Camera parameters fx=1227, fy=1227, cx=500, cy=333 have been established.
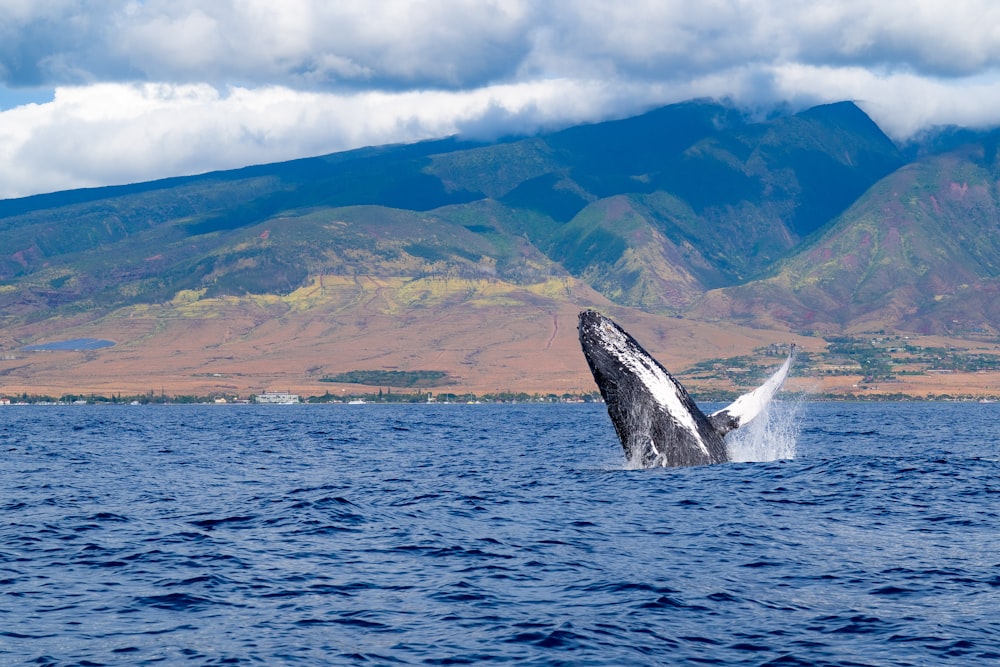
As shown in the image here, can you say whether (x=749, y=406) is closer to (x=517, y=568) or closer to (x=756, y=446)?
(x=517, y=568)

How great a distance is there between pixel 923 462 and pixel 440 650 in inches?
1192

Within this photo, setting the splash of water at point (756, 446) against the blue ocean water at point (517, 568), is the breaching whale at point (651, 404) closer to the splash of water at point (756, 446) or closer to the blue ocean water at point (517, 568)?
the blue ocean water at point (517, 568)

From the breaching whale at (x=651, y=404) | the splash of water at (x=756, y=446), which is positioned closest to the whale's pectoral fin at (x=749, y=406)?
the breaching whale at (x=651, y=404)

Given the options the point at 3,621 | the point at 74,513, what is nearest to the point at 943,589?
the point at 3,621

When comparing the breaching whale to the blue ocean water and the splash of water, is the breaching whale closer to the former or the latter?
the blue ocean water

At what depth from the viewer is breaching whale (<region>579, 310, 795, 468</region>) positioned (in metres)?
24.3

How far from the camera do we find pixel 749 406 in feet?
83.0

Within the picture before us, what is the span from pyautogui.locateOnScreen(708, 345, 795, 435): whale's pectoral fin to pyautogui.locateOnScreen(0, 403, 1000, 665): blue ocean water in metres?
2.08

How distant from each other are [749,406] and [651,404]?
2.13 m

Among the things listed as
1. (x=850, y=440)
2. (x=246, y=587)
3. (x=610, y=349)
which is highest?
(x=610, y=349)

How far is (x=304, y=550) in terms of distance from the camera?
23.6 meters

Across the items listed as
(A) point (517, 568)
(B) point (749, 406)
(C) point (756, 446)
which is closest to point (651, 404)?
(B) point (749, 406)

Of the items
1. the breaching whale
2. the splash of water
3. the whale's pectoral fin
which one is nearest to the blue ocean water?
the breaching whale

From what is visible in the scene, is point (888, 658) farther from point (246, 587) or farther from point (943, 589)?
point (246, 587)
